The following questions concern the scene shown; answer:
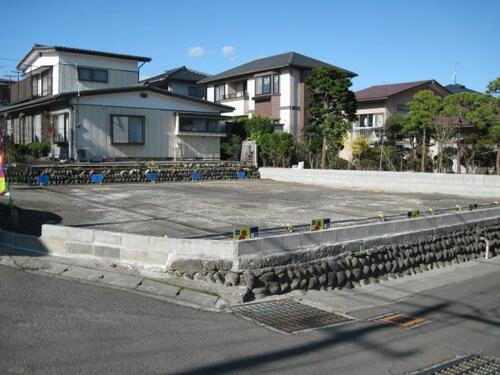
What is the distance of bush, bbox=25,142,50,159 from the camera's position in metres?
24.0

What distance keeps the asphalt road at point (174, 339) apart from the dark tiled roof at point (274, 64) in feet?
84.1

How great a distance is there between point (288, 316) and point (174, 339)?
1.75 m

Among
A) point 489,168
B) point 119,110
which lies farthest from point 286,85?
point 489,168

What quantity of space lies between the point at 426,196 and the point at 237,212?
28.4 ft

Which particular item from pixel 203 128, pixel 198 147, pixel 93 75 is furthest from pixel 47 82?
pixel 198 147

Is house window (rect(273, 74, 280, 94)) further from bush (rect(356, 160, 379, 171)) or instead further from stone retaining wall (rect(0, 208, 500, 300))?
stone retaining wall (rect(0, 208, 500, 300))

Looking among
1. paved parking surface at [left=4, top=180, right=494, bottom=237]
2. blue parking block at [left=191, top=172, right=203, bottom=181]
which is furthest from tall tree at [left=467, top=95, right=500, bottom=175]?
blue parking block at [left=191, top=172, right=203, bottom=181]

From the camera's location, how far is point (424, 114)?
2247 cm

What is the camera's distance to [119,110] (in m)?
24.0

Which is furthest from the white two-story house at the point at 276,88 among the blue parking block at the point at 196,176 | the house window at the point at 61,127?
the house window at the point at 61,127

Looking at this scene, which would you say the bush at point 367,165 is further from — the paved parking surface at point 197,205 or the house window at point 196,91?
the house window at point 196,91

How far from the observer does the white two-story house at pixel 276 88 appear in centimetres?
3136

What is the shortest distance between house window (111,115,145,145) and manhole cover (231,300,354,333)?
738 inches

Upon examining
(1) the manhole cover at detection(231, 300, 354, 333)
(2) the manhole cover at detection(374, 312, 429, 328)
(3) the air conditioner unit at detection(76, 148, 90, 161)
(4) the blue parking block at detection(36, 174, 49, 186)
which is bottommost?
(2) the manhole cover at detection(374, 312, 429, 328)
